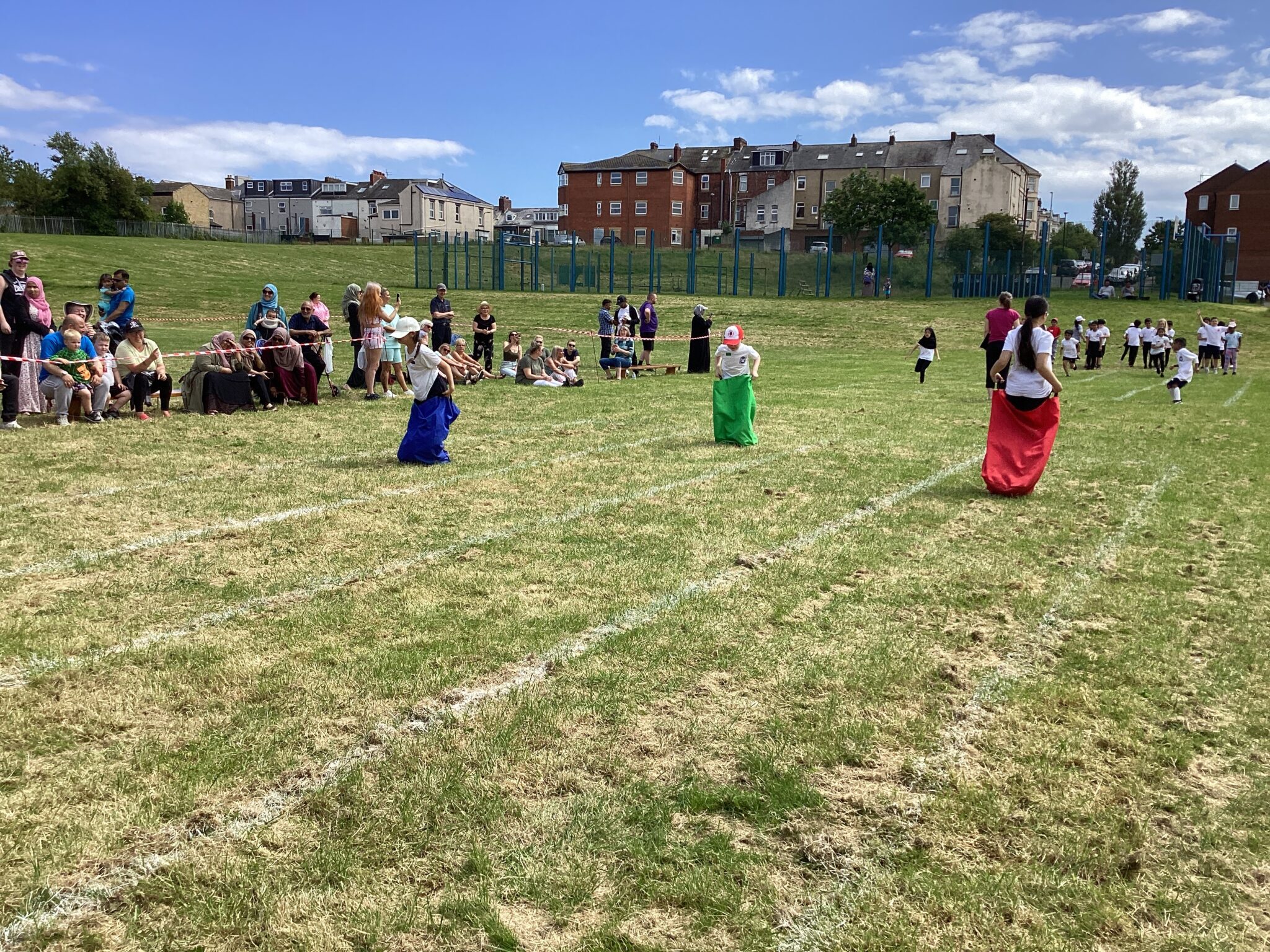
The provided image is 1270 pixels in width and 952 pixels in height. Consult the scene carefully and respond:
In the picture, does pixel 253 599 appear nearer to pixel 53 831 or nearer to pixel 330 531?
pixel 330 531

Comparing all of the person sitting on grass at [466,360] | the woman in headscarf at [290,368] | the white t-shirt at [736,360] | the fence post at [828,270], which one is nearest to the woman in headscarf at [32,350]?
the woman in headscarf at [290,368]

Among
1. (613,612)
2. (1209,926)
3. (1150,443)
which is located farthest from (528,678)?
(1150,443)

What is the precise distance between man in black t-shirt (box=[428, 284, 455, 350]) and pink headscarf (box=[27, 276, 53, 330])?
737 centimetres

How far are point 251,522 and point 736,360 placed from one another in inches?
236

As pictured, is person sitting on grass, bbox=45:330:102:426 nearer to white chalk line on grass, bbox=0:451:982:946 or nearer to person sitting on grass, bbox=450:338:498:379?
person sitting on grass, bbox=450:338:498:379

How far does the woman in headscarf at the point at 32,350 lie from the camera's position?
41.1ft

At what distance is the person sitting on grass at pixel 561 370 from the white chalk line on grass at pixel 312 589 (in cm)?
1004

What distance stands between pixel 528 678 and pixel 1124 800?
263 centimetres

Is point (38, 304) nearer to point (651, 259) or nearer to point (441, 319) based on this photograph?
point (441, 319)

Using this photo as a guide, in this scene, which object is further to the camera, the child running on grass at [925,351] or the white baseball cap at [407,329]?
the child running on grass at [925,351]

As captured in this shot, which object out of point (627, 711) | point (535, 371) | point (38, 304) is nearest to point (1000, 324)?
point (535, 371)

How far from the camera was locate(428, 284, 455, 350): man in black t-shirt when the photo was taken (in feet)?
63.3

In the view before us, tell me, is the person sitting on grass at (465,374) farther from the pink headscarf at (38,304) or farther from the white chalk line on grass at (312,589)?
the white chalk line on grass at (312,589)

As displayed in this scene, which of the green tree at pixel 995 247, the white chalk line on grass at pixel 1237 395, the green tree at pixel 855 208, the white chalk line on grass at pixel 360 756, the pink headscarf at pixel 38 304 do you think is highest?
the green tree at pixel 855 208
